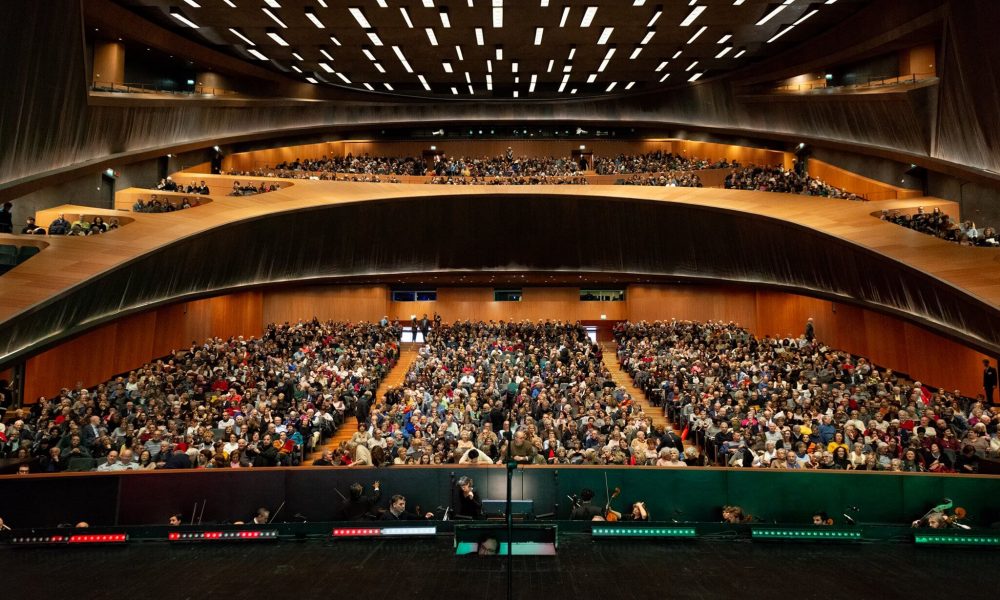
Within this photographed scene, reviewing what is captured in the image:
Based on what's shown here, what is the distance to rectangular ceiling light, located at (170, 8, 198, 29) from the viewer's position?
17516 millimetres

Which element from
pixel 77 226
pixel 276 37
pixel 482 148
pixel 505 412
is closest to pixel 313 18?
pixel 276 37

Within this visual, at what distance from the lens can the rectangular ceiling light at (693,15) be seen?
55.1ft

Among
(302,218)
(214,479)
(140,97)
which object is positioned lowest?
(214,479)

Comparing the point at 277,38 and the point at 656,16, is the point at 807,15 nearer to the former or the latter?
the point at 656,16

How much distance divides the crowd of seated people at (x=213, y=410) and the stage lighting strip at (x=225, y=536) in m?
1.67

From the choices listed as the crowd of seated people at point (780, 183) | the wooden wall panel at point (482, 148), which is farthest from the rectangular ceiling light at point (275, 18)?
the crowd of seated people at point (780, 183)

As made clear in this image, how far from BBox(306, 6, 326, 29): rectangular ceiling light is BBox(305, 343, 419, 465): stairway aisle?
9532 mm

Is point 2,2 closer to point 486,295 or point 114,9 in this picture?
point 114,9

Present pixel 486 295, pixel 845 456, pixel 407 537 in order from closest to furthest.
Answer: pixel 407 537, pixel 845 456, pixel 486 295

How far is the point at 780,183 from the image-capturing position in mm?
20766

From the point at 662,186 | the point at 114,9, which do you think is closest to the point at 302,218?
the point at 114,9

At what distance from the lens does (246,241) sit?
1920 cm

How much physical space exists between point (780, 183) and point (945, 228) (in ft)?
19.7

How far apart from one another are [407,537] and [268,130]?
2110 centimetres
